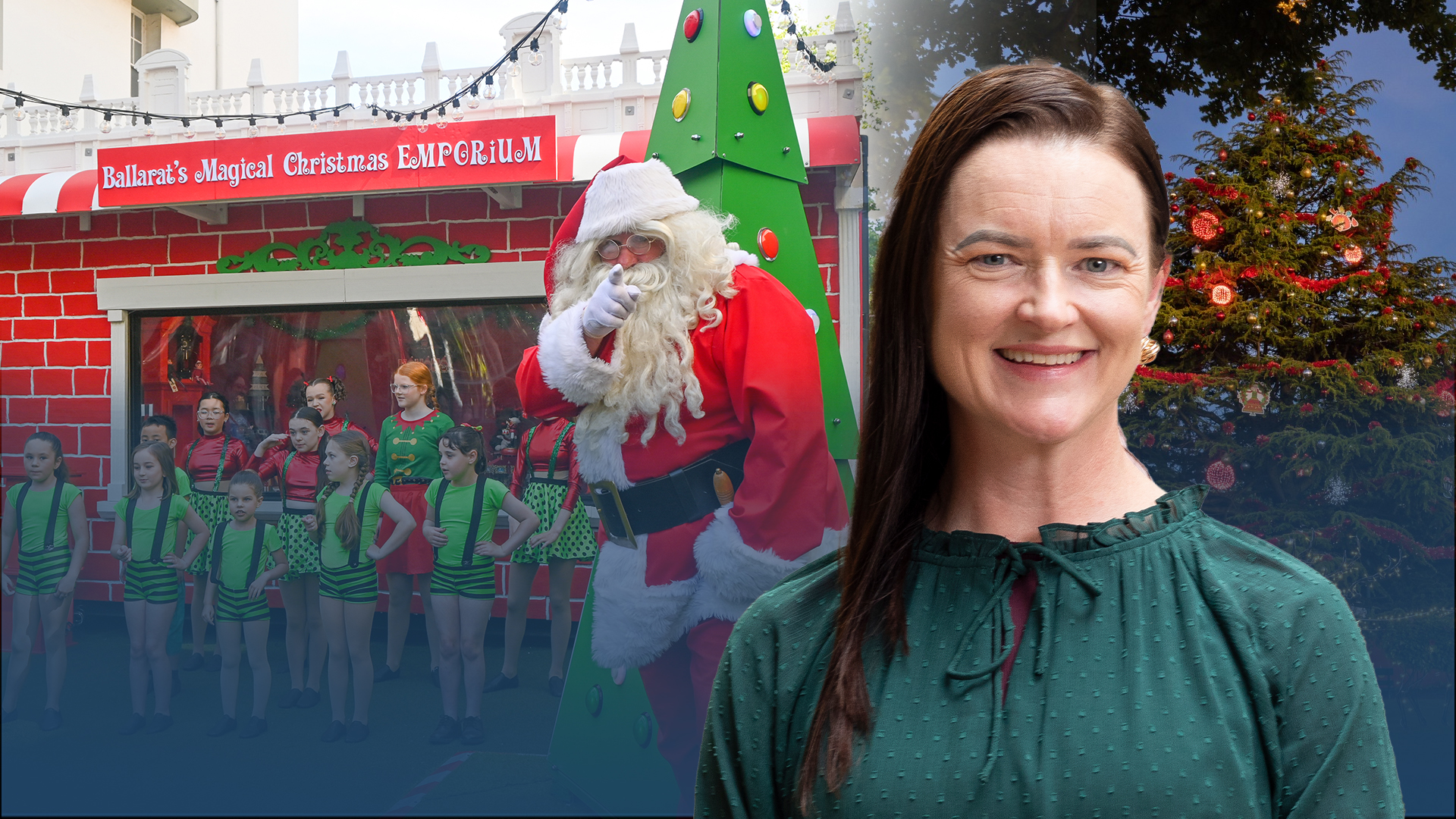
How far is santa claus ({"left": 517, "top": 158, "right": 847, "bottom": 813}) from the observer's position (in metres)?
2.11

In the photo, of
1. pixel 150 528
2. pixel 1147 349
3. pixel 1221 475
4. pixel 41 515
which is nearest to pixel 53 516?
pixel 41 515

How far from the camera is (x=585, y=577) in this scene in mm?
2291

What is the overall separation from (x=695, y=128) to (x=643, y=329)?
1.54 feet

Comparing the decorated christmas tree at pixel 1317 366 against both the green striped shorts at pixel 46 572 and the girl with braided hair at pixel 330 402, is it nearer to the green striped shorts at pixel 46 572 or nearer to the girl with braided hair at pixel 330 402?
the girl with braided hair at pixel 330 402

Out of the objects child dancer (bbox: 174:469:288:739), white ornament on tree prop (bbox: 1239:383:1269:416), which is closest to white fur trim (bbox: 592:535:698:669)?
child dancer (bbox: 174:469:288:739)

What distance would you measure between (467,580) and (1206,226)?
2.13m

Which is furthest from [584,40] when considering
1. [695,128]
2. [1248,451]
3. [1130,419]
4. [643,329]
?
[1248,451]

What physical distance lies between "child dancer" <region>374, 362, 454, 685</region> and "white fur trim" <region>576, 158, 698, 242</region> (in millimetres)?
587

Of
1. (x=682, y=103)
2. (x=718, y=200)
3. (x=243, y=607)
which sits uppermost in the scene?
(x=682, y=103)

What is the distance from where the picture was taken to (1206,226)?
261 centimetres

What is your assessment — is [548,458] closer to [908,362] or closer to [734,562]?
[734,562]

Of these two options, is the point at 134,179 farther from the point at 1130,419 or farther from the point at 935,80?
the point at 1130,419

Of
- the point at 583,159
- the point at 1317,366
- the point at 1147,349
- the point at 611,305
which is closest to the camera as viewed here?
the point at 1147,349

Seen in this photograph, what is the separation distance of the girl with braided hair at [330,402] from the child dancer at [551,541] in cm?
43
